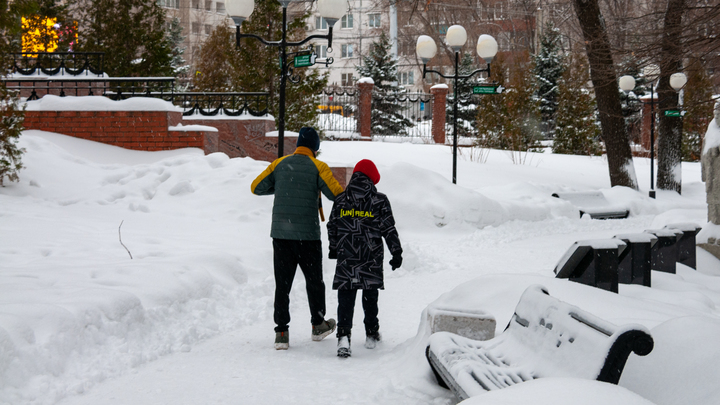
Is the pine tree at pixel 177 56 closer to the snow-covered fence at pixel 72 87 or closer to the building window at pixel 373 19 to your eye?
the building window at pixel 373 19

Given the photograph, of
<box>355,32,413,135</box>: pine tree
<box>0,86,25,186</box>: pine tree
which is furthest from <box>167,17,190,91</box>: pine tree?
<box>0,86,25,186</box>: pine tree

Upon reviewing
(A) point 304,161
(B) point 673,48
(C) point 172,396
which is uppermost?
(B) point 673,48

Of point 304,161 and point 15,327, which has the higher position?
point 304,161

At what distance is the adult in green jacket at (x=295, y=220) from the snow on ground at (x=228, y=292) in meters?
0.46

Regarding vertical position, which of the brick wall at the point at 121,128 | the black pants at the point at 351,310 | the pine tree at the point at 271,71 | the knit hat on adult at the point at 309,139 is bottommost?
the black pants at the point at 351,310

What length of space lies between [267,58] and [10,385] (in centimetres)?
1482

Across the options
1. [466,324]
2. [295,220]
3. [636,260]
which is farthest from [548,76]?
[466,324]

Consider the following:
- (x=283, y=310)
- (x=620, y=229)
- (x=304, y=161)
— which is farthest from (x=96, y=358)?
(x=620, y=229)

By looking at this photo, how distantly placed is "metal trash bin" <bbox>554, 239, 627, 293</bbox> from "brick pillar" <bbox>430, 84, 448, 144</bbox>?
21.7 meters

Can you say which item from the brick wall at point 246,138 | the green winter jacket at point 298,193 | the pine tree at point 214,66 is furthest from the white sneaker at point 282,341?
the pine tree at point 214,66

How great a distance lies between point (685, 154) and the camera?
29.1 m

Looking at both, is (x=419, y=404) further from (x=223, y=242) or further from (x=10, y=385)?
(x=223, y=242)

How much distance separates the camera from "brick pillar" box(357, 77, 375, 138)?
2745 centimetres

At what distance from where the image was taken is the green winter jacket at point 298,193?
5.32 m
